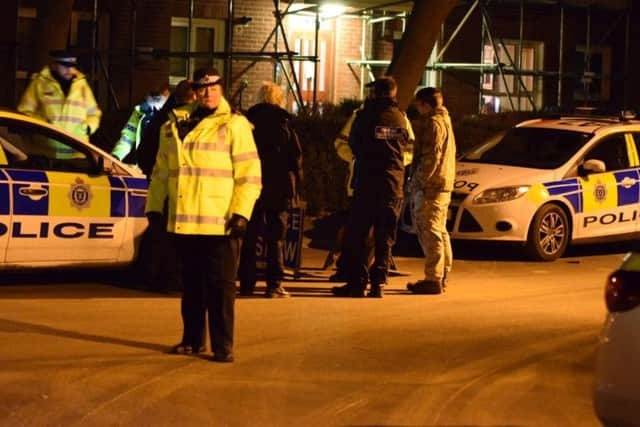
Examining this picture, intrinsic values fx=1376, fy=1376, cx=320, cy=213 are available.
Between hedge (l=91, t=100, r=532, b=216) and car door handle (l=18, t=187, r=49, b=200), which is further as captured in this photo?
hedge (l=91, t=100, r=532, b=216)

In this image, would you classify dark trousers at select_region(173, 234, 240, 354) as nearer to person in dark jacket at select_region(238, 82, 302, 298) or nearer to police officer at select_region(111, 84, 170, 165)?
person in dark jacket at select_region(238, 82, 302, 298)

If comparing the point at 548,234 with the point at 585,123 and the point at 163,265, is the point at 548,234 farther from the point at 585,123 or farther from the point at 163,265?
the point at 163,265

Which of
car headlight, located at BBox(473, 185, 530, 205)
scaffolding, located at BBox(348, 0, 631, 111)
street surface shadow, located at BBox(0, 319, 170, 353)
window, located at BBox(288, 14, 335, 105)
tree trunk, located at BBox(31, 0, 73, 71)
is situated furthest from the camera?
scaffolding, located at BBox(348, 0, 631, 111)

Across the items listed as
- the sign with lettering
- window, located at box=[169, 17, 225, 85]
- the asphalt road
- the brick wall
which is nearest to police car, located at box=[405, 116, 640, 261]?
the asphalt road

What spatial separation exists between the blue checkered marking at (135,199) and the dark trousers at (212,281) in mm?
2985

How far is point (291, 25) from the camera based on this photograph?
82.3ft

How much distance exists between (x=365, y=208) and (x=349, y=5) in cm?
1267

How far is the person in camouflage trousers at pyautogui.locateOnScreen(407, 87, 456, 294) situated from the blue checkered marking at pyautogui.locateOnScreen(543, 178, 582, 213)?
295cm

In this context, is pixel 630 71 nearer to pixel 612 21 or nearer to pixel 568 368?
pixel 612 21

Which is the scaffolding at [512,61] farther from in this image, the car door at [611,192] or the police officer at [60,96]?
the police officer at [60,96]

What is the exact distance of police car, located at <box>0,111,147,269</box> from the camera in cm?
1109

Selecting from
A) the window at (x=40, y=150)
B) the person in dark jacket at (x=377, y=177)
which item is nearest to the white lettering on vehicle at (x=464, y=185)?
the person in dark jacket at (x=377, y=177)

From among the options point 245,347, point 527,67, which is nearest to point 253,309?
point 245,347

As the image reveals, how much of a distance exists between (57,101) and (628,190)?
21.1ft
